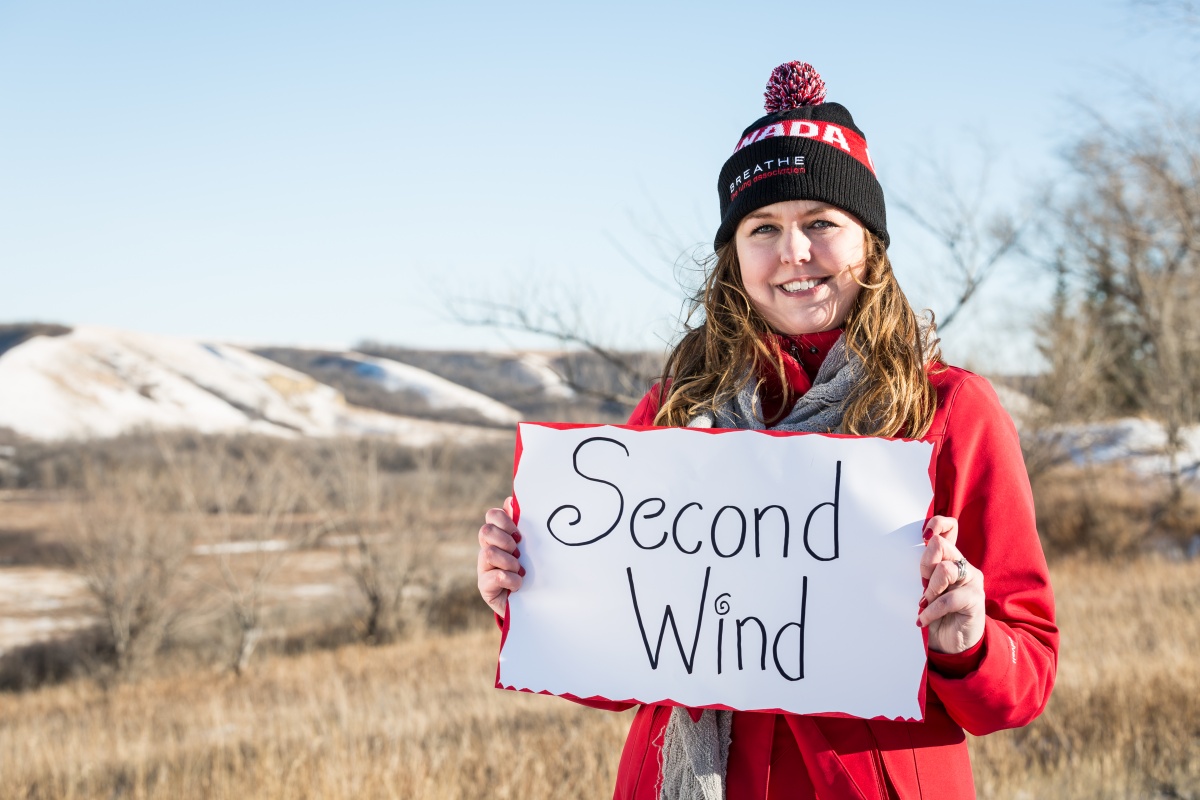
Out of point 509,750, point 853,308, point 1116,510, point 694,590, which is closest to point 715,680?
point 694,590

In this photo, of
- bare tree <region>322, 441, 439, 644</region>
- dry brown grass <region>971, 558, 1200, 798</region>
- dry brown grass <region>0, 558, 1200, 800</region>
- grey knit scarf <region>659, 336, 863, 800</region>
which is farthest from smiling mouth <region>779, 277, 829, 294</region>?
bare tree <region>322, 441, 439, 644</region>

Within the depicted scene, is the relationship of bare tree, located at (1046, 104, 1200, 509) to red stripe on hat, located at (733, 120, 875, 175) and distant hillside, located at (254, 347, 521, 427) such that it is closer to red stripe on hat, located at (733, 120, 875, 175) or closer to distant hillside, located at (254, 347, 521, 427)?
red stripe on hat, located at (733, 120, 875, 175)

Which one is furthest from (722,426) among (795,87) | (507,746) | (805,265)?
(507,746)

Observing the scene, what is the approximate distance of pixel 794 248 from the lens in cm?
152

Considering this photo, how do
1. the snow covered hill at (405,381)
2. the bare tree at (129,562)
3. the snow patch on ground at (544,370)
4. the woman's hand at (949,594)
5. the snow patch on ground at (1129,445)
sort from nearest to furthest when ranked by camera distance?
the woman's hand at (949,594) < the snow patch on ground at (544,370) < the bare tree at (129,562) < the snow patch on ground at (1129,445) < the snow covered hill at (405,381)

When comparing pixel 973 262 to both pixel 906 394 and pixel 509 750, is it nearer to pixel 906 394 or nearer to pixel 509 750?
pixel 509 750

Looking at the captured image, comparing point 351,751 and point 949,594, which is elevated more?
point 949,594

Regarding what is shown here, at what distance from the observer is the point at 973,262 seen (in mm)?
10922

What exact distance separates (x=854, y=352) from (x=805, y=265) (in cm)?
18

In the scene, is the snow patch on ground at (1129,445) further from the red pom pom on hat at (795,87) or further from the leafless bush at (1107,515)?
the red pom pom on hat at (795,87)

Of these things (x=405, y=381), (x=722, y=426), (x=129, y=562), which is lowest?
(x=129, y=562)

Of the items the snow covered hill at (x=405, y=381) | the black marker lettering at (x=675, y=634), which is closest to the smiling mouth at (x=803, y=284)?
the black marker lettering at (x=675, y=634)

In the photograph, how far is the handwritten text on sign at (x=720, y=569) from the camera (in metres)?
1.38

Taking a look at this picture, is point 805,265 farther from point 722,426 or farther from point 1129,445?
point 1129,445
